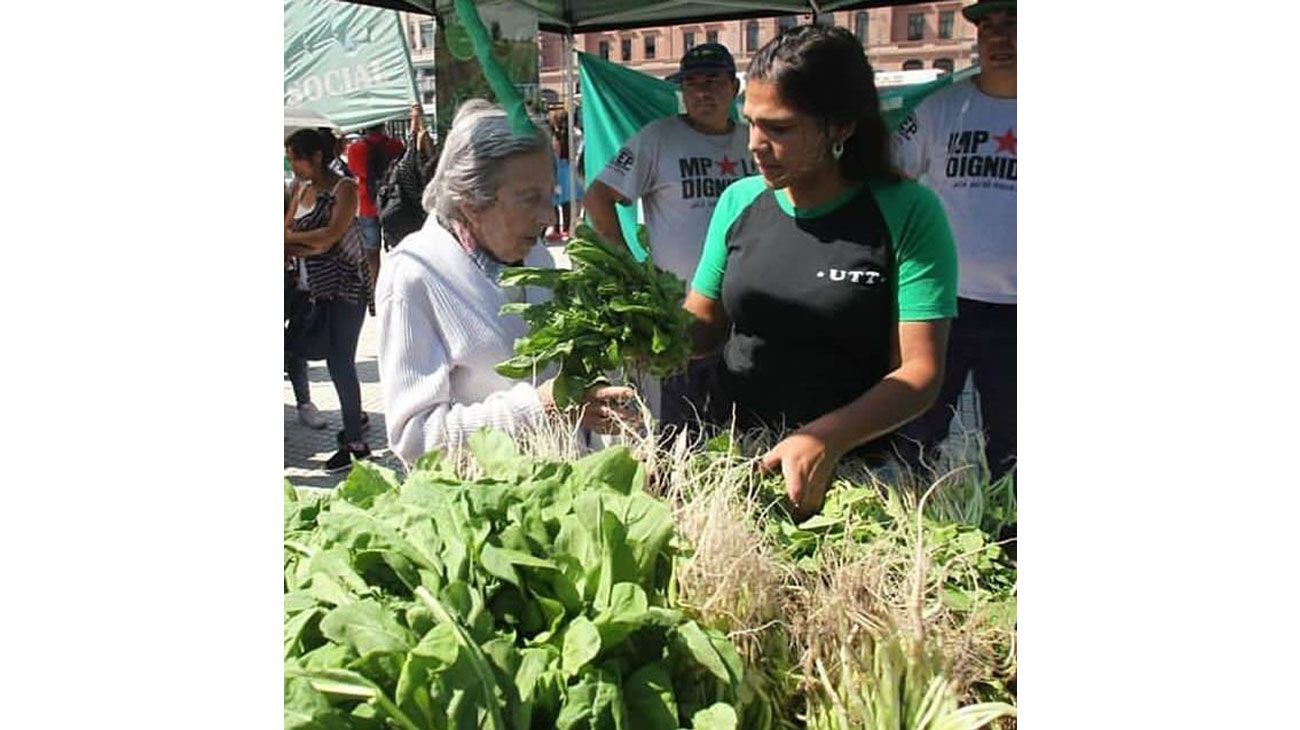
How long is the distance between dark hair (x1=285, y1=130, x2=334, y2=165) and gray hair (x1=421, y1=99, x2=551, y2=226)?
148 cm

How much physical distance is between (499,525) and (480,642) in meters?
0.18

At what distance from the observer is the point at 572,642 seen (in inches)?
44.4

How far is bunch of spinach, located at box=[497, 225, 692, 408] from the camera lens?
179 centimetres

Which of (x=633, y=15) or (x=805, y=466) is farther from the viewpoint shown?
(x=633, y=15)

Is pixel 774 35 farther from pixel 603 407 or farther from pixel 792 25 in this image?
pixel 603 407

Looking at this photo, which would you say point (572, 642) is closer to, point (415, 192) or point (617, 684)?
point (617, 684)

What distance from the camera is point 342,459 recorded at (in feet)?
12.7

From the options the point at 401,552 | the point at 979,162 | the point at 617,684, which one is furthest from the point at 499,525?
the point at 979,162

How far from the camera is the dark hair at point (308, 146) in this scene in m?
3.47

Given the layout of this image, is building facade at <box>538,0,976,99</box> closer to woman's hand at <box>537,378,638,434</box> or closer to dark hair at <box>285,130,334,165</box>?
dark hair at <box>285,130,334,165</box>

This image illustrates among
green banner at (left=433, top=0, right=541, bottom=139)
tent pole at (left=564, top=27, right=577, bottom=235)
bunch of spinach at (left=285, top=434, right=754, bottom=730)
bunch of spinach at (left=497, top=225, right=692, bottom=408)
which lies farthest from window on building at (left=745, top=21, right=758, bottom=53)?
bunch of spinach at (left=285, top=434, right=754, bottom=730)

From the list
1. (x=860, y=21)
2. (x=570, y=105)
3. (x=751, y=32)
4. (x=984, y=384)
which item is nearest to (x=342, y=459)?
(x=570, y=105)

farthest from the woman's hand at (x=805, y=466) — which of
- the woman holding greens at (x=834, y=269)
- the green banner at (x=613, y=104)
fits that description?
the green banner at (x=613, y=104)

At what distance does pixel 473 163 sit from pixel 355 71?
12.1 feet
